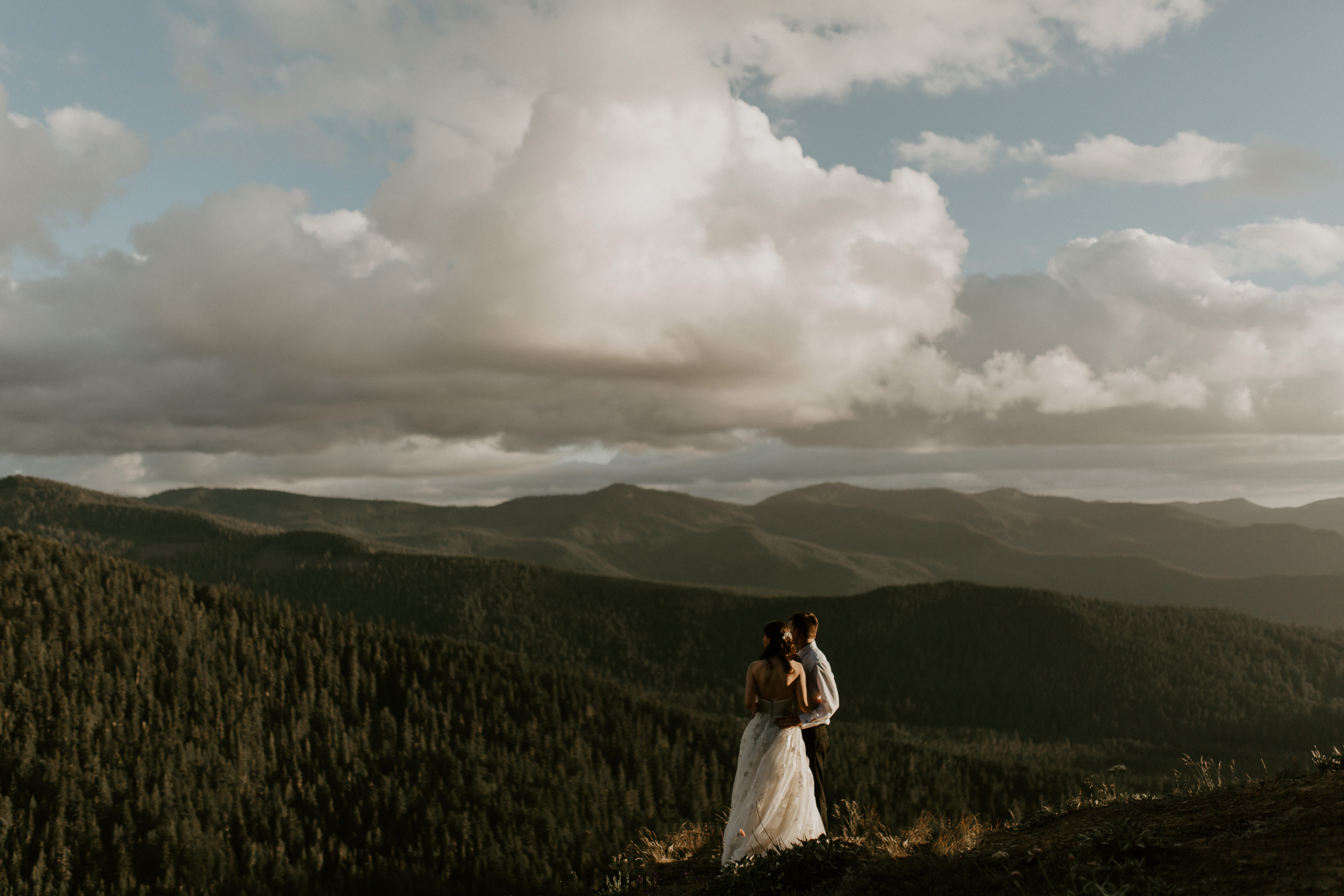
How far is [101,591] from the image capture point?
146 metres

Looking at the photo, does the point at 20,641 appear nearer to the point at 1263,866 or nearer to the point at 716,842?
the point at 716,842

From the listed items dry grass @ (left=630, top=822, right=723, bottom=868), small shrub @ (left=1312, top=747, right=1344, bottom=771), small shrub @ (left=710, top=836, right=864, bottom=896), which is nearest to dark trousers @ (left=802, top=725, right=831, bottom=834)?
small shrub @ (left=710, top=836, right=864, bottom=896)

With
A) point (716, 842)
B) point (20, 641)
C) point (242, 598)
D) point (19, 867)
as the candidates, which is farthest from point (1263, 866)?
point (242, 598)

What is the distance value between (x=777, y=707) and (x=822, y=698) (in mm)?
1013

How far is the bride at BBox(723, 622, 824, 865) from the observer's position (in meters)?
18.1

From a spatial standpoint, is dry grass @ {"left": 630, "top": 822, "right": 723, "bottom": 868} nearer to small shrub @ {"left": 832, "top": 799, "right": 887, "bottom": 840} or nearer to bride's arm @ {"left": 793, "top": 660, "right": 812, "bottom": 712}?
small shrub @ {"left": 832, "top": 799, "right": 887, "bottom": 840}

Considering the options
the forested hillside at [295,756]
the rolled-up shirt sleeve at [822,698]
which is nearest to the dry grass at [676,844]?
the rolled-up shirt sleeve at [822,698]

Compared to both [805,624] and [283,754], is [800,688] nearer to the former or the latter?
[805,624]

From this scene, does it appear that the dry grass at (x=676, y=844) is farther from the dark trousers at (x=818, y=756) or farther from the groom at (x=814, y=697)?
the groom at (x=814, y=697)

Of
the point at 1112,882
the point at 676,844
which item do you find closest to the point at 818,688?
the point at 1112,882

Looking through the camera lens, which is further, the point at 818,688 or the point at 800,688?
the point at 818,688

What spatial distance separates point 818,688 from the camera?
60.9ft

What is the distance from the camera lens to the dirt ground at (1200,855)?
36.6 ft

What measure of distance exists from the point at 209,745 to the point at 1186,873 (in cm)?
13636
